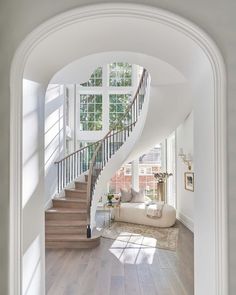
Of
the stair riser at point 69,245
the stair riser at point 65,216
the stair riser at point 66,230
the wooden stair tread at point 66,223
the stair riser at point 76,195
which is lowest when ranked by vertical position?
the stair riser at point 69,245

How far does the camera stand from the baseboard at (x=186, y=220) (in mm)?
7882

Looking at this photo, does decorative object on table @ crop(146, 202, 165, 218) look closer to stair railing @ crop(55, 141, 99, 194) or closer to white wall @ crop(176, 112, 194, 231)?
white wall @ crop(176, 112, 194, 231)

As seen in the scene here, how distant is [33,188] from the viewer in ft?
8.14

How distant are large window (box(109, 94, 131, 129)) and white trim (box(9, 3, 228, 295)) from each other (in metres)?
9.49

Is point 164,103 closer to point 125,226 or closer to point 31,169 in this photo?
point 125,226

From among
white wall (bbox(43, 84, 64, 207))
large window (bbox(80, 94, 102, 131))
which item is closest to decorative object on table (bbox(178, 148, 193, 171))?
white wall (bbox(43, 84, 64, 207))

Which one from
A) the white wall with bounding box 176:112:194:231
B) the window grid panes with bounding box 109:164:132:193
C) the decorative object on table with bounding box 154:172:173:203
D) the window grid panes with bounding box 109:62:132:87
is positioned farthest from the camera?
the window grid panes with bounding box 109:62:132:87

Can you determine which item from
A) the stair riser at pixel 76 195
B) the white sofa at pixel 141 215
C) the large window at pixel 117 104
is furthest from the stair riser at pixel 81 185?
the large window at pixel 117 104

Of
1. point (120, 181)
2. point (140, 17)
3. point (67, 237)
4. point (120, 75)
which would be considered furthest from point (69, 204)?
point (140, 17)

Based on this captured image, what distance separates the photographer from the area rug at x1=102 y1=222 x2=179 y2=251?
665 cm

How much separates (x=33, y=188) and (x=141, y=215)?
657cm

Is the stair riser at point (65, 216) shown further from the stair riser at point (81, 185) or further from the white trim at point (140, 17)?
the white trim at point (140, 17)

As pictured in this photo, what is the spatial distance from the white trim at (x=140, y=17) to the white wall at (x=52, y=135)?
541 centimetres

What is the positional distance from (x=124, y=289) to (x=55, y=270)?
136cm
